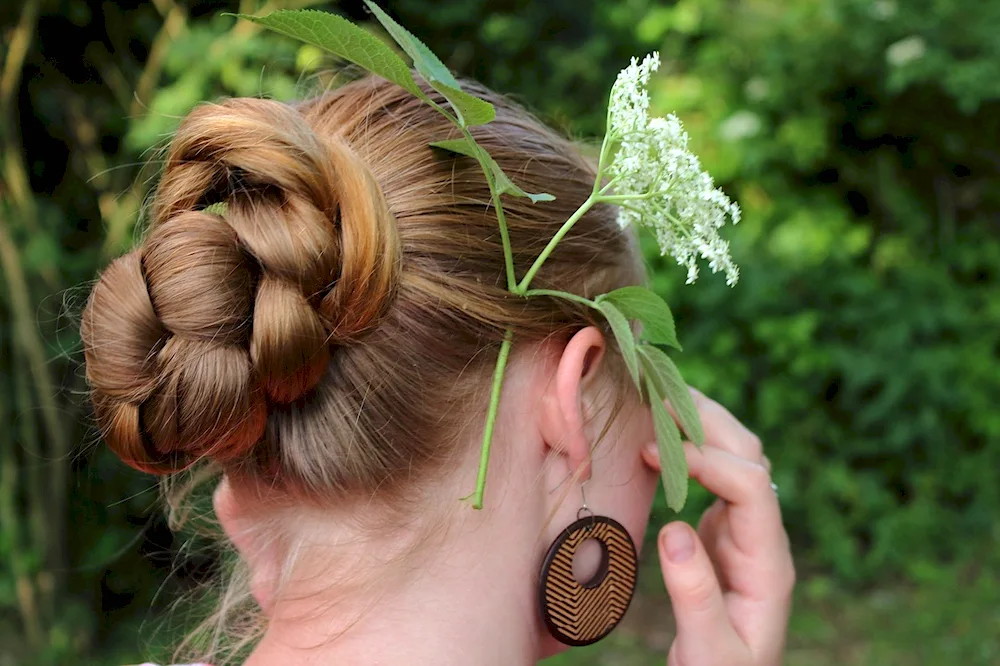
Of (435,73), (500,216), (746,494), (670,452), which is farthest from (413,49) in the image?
(746,494)

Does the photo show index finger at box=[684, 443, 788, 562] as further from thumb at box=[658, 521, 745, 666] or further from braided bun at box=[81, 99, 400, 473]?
braided bun at box=[81, 99, 400, 473]

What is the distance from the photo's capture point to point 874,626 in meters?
3.99

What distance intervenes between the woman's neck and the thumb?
0.92 ft

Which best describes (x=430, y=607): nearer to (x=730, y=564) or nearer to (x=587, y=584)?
(x=587, y=584)

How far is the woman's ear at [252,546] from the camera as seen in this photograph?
1.27 meters

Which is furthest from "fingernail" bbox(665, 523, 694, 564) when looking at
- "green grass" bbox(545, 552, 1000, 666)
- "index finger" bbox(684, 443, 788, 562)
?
"green grass" bbox(545, 552, 1000, 666)

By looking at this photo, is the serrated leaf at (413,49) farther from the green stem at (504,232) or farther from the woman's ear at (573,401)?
the woman's ear at (573,401)

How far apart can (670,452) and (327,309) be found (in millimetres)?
448

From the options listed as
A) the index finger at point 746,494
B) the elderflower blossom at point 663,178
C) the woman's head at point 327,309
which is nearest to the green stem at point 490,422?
the woman's head at point 327,309

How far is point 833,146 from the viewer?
4.69 m

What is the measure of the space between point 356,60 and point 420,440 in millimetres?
458

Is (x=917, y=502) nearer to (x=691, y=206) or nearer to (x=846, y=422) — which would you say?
(x=846, y=422)

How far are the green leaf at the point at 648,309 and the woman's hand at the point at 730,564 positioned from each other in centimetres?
37

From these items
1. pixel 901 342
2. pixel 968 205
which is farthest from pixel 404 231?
pixel 968 205
